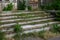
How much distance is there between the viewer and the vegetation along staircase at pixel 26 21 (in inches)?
334

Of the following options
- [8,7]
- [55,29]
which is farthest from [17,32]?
[8,7]

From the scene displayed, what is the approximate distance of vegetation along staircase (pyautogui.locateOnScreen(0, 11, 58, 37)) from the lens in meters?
8.48

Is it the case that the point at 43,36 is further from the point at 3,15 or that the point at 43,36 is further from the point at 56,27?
the point at 3,15

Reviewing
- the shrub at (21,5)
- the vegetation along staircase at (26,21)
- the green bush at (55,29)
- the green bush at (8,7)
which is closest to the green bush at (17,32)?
the vegetation along staircase at (26,21)

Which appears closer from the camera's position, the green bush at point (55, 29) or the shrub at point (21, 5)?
the green bush at point (55, 29)

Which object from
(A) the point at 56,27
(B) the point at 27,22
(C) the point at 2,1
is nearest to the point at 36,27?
(B) the point at 27,22

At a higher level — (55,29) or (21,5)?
(21,5)

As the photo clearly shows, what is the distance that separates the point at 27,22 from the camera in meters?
9.53

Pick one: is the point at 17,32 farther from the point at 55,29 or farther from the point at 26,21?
the point at 55,29

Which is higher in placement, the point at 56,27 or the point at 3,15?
the point at 3,15

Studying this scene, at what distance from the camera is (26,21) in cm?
962

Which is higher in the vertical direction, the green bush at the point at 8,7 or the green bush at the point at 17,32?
the green bush at the point at 8,7

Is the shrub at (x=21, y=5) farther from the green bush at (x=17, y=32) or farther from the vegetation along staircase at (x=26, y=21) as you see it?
the green bush at (x=17, y=32)

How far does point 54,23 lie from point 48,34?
5.44 ft
